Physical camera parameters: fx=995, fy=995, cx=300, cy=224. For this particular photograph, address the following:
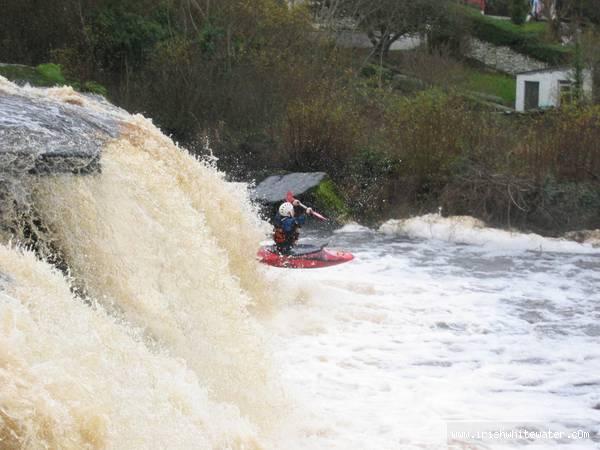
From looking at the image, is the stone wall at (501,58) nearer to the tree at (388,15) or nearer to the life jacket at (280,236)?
the tree at (388,15)

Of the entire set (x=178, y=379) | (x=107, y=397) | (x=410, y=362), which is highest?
(x=107, y=397)

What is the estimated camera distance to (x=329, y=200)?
1644 cm

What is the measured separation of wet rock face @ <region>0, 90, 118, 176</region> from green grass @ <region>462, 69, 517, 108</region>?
23038mm

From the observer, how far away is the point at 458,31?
3428 cm

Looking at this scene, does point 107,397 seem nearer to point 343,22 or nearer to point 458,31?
point 343,22

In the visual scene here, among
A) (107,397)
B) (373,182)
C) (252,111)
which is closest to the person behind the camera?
(107,397)

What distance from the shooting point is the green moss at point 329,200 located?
16.3 meters

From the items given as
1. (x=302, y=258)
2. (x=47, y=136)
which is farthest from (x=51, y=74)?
(x=47, y=136)

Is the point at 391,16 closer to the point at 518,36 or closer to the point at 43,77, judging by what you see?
the point at 518,36

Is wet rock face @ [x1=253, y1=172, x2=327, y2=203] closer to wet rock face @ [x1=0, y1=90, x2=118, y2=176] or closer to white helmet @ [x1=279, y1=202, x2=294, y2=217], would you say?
white helmet @ [x1=279, y1=202, x2=294, y2=217]

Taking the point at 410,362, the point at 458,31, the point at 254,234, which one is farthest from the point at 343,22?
the point at 410,362

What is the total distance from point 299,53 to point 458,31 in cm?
1420

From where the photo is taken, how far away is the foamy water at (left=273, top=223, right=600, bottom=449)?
22.4 feet

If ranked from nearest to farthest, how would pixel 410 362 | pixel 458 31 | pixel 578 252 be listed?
pixel 410 362
pixel 578 252
pixel 458 31
